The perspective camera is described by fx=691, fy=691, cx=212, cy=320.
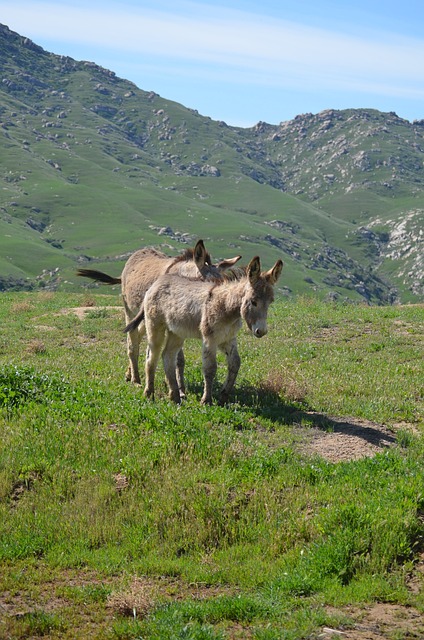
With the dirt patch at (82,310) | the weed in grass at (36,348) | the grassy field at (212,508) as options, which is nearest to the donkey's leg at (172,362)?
the grassy field at (212,508)

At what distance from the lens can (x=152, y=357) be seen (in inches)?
562

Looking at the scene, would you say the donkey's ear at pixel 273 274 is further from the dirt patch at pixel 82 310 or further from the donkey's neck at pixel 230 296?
the dirt patch at pixel 82 310

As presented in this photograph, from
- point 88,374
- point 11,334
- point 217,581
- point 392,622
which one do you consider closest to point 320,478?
point 217,581

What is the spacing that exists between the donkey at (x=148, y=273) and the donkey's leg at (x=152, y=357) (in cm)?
73

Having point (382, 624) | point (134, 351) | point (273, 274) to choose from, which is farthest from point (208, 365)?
point (382, 624)

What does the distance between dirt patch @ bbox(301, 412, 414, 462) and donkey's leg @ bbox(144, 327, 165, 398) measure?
332 centimetres

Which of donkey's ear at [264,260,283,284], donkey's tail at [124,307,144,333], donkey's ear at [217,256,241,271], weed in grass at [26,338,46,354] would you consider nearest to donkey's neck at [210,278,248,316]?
donkey's ear at [264,260,283,284]

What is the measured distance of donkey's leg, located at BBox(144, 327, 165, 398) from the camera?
1416 cm

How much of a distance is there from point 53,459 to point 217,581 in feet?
12.9

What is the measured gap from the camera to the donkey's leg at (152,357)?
14164 mm

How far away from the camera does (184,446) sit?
1080 centimetres

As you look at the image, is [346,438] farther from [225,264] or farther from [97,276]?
[97,276]

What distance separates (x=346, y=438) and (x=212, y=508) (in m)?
3.27

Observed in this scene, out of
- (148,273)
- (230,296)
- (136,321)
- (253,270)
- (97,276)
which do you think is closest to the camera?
(253,270)
